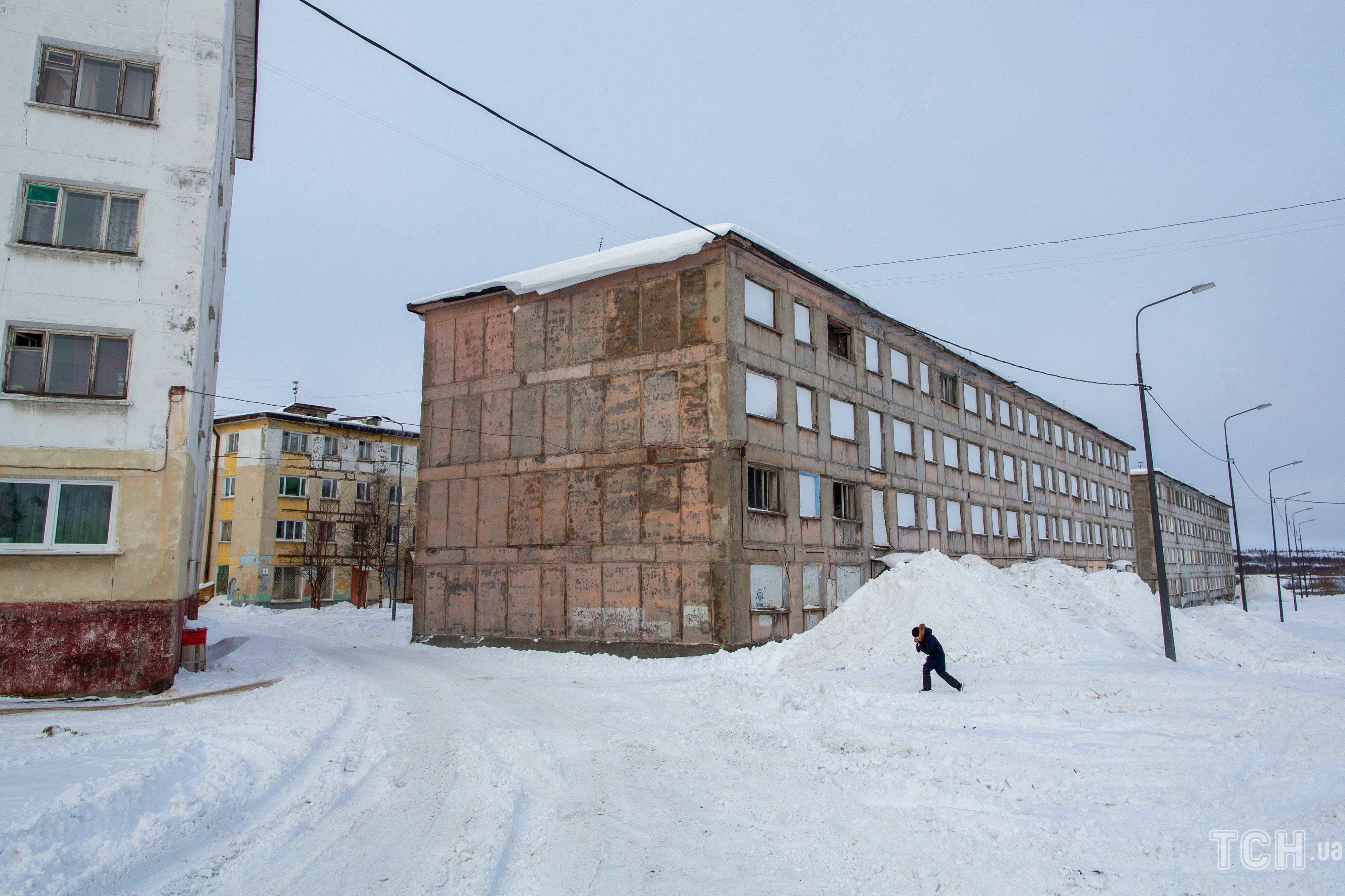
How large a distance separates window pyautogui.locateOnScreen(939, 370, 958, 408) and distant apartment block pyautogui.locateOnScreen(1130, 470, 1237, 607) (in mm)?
23638

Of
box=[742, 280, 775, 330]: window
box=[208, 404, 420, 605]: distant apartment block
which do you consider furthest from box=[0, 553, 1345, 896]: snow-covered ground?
box=[208, 404, 420, 605]: distant apartment block

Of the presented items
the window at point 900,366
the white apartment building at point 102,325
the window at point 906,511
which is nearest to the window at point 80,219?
the white apartment building at point 102,325

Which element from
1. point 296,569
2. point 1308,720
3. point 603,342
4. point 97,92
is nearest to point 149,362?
point 97,92

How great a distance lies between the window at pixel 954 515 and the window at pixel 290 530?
119ft

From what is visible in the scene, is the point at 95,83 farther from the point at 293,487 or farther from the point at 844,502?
the point at 293,487

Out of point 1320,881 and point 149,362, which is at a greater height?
point 149,362

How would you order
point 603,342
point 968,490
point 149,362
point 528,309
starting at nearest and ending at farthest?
point 149,362 < point 603,342 < point 528,309 < point 968,490

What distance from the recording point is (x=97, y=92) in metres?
15.2

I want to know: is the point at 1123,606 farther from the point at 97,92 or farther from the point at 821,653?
the point at 97,92

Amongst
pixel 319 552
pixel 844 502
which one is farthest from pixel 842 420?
pixel 319 552

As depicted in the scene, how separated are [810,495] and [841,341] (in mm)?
6573

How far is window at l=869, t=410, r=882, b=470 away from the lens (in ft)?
90.2

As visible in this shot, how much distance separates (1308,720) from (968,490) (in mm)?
24349

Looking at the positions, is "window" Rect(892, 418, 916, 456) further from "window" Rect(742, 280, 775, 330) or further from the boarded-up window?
the boarded-up window
